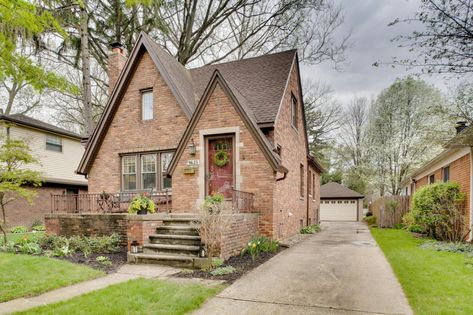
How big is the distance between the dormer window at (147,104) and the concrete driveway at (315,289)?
810 centimetres

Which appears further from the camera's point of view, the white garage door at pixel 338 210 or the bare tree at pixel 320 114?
the bare tree at pixel 320 114

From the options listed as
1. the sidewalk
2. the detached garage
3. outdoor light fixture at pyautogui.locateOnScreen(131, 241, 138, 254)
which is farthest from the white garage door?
the sidewalk

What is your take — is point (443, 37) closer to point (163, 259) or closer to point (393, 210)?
point (163, 259)

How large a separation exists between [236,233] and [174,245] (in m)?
1.59

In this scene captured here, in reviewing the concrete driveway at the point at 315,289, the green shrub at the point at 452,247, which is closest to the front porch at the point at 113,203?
the concrete driveway at the point at 315,289

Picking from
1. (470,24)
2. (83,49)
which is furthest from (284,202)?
(83,49)

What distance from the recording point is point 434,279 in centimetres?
588

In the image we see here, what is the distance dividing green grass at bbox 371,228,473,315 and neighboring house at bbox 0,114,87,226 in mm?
17663

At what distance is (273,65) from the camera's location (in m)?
13.8

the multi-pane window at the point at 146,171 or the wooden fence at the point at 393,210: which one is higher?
the multi-pane window at the point at 146,171

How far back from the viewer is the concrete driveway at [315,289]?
4.58m

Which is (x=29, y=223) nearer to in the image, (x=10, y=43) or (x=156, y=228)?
(x=156, y=228)

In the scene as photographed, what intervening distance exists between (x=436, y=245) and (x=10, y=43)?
11.7 m

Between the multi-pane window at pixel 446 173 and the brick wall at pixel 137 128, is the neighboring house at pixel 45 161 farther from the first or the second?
the multi-pane window at pixel 446 173
